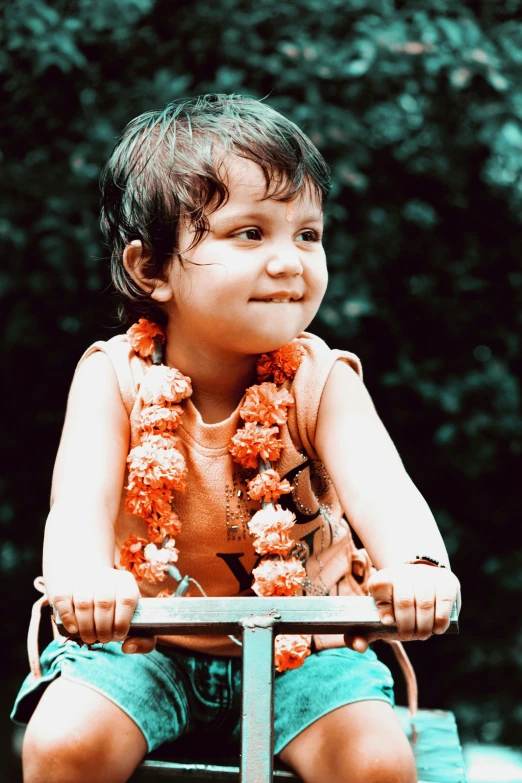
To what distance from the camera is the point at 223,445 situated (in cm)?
183

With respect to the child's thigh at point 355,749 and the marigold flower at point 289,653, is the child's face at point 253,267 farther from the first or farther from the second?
the child's thigh at point 355,749

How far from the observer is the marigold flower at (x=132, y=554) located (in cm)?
180

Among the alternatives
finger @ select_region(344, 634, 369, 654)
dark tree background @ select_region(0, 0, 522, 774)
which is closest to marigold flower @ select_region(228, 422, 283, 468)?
finger @ select_region(344, 634, 369, 654)

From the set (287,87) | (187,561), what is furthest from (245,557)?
(287,87)

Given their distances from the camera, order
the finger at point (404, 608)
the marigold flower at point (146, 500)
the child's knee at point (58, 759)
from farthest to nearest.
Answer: the marigold flower at point (146, 500) → the child's knee at point (58, 759) → the finger at point (404, 608)

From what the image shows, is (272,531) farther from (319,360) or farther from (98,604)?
(98,604)

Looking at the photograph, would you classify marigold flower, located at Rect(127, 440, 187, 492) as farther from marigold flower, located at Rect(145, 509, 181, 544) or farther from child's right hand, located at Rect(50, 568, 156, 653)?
child's right hand, located at Rect(50, 568, 156, 653)

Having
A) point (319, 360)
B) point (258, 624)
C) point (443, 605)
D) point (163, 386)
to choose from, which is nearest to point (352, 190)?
point (319, 360)

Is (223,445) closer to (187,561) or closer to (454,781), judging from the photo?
(187,561)

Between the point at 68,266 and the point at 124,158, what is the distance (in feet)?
4.85

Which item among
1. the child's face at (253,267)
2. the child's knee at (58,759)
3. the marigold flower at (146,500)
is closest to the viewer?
the child's knee at (58,759)

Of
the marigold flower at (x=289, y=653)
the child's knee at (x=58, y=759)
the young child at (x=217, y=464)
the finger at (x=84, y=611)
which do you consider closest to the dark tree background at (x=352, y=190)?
the young child at (x=217, y=464)

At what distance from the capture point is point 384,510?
5.25 feet

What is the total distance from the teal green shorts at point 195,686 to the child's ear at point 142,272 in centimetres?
60
